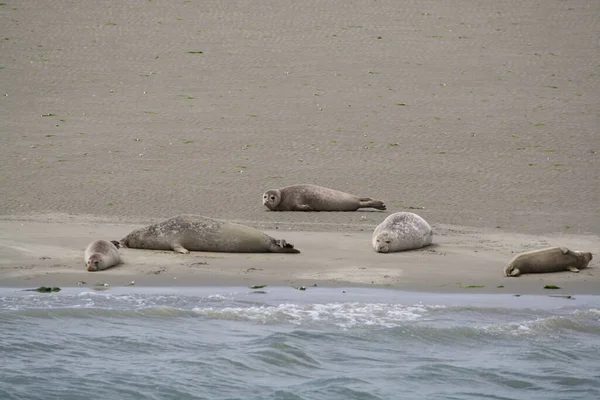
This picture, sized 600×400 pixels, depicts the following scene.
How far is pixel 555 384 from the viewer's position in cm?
671

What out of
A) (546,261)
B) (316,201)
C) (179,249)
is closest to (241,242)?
(179,249)

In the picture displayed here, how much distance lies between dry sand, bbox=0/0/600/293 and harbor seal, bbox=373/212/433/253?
5.6 inches

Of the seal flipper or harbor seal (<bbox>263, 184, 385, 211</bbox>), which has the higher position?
harbor seal (<bbox>263, 184, 385, 211</bbox>)

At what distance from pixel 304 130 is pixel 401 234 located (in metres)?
6.27

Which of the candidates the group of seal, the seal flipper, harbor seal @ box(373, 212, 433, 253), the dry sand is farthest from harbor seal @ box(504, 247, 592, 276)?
the seal flipper

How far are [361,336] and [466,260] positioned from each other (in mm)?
2223

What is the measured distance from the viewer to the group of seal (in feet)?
28.6

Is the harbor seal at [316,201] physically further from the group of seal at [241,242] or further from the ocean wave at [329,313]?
the ocean wave at [329,313]

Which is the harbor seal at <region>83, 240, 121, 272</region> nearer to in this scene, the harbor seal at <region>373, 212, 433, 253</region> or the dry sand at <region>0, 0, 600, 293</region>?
the dry sand at <region>0, 0, 600, 293</region>

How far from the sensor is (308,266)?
8.95 metres

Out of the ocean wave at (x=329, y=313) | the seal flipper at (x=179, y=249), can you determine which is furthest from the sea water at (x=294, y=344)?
the seal flipper at (x=179, y=249)

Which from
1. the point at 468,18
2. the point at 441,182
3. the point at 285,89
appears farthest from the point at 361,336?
the point at 468,18

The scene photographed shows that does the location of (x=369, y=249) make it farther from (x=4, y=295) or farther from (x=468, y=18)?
(x=468, y=18)

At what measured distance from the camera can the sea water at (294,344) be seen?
21.6 ft
